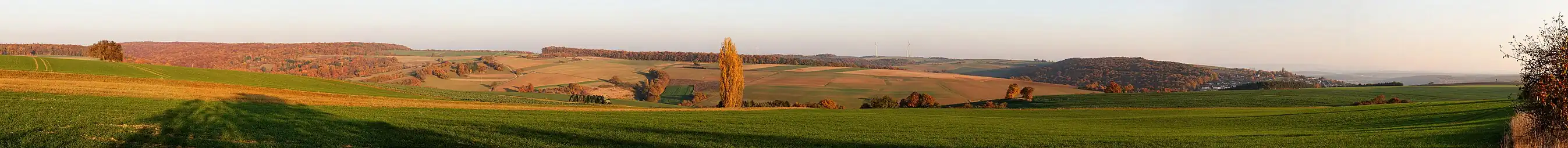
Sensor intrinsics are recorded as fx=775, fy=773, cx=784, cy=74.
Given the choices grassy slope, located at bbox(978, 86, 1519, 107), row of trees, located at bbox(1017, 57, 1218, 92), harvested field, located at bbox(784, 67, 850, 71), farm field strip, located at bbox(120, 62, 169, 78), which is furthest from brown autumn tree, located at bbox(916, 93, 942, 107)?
farm field strip, located at bbox(120, 62, 169, 78)

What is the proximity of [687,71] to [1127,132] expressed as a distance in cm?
9147

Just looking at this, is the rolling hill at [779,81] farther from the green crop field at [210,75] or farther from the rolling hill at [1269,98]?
the green crop field at [210,75]

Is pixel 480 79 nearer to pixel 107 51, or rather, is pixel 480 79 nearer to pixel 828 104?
pixel 107 51

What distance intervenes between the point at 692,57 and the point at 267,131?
121 metres

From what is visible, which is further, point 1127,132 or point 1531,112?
point 1127,132

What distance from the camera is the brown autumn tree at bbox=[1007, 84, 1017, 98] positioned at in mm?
79438

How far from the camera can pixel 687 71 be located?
371ft

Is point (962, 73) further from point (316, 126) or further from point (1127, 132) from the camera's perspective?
point (316, 126)

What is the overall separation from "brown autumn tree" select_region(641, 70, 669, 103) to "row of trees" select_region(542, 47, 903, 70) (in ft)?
68.1

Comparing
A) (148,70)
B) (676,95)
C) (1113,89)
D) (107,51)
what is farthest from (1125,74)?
(107,51)

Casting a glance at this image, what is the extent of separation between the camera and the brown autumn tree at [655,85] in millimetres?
89375

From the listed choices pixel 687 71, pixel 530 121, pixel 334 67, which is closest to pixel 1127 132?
pixel 530 121

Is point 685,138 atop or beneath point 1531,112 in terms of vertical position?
beneath

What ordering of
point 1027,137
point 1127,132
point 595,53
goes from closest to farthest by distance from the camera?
point 1027,137 < point 1127,132 < point 595,53
